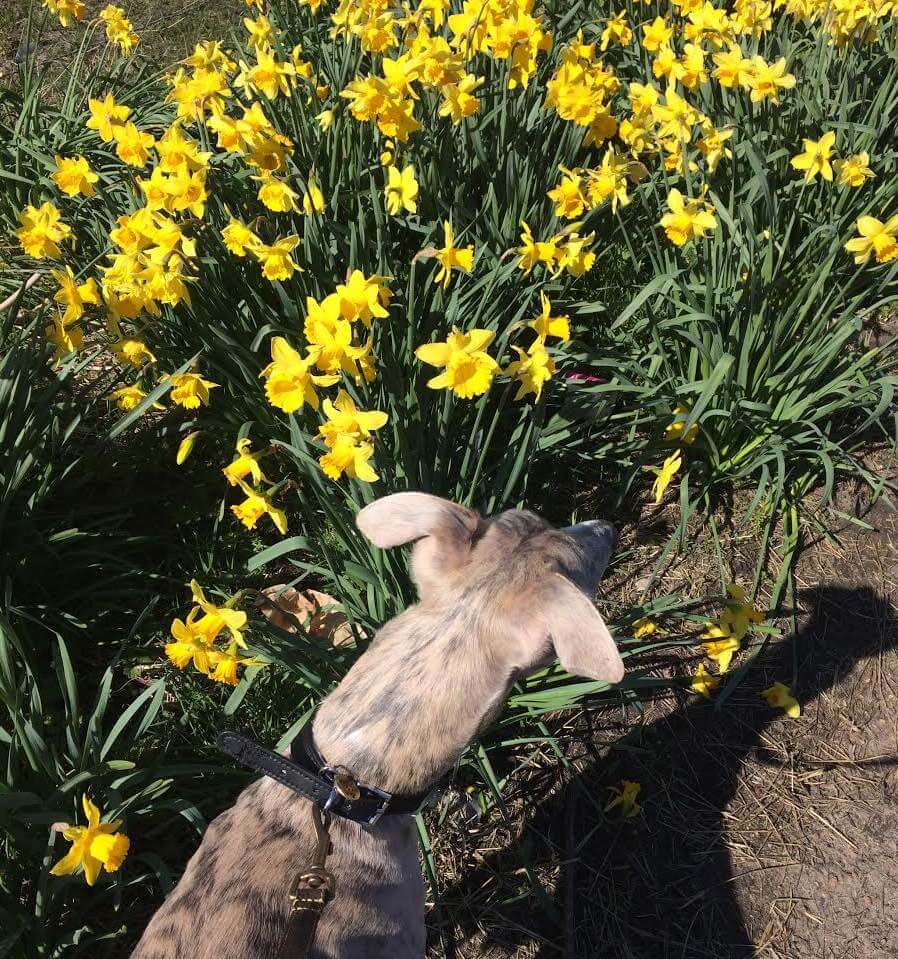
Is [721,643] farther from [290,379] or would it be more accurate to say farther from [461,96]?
[461,96]

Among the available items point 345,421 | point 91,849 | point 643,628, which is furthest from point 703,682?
point 91,849

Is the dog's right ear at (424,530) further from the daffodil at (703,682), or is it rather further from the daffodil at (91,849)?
the daffodil at (703,682)

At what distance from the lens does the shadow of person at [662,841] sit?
2660 millimetres

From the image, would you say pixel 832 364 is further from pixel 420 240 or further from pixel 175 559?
pixel 175 559

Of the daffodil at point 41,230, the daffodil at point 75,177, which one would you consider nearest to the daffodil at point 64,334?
the daffodil at point 41,230

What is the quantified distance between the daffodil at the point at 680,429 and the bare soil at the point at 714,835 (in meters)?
0.87

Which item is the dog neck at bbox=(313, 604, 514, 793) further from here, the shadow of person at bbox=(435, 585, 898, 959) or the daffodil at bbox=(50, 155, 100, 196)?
the daffodil at bbox=(50, 155, 100, 196)

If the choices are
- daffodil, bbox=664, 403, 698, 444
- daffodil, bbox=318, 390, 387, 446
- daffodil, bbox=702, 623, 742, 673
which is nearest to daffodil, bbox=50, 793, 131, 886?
daffodil, bbox=318, 390, 387, 446

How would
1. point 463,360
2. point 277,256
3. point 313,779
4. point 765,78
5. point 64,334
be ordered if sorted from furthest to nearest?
point 765,78, point 64,334, point 277,256, point 463,360, point 313,779

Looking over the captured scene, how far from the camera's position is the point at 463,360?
93.2 inches

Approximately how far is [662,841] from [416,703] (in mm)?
1618

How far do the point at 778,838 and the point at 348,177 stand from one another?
3349 mm

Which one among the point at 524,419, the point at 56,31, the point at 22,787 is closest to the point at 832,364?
the point at 524,419

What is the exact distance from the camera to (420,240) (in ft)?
12.4
